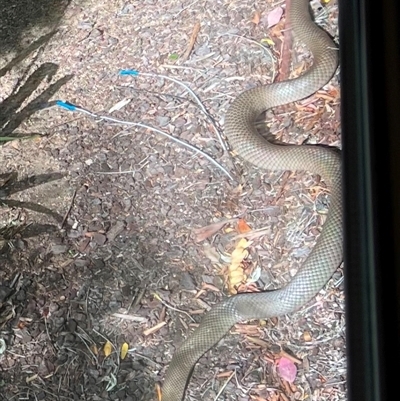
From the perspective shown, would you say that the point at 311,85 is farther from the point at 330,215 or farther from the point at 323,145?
the point at 330,215

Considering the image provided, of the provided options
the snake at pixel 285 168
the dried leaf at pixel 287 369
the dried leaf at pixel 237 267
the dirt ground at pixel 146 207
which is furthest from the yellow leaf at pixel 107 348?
the dried leaf at pixel 287 369

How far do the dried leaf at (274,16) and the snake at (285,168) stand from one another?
0.03 m

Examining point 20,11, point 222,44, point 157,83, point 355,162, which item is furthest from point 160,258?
point 20,11

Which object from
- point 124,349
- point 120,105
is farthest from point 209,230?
point 120,105

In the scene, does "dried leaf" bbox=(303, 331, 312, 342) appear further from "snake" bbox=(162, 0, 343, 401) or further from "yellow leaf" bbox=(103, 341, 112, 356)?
"yellow leaf" bbox=(103, 341, 112, 356)

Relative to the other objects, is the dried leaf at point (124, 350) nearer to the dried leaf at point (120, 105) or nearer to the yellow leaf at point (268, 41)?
the dried leaf at point (120, 105)

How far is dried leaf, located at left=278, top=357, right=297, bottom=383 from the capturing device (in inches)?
59.9

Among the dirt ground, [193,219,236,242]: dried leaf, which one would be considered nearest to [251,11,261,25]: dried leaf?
the dirt ground

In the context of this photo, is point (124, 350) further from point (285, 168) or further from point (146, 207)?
point (285, 168)

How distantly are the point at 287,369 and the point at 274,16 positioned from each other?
119 centimetres

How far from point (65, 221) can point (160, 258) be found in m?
0.34

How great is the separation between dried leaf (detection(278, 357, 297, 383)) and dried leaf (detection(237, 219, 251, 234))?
0.38 m

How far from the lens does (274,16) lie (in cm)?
218

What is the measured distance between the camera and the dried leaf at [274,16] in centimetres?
217
